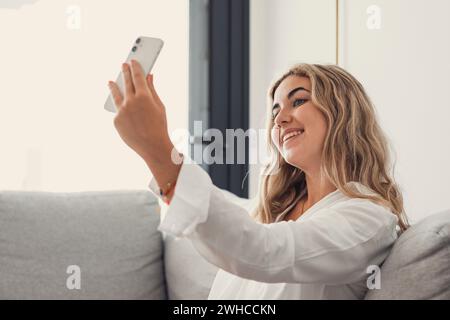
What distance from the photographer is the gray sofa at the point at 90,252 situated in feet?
5.96

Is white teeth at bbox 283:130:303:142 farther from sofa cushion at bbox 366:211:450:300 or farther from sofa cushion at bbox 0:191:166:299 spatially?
sofa cushion at bbox 0:191:166:299

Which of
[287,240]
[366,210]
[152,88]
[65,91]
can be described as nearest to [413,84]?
[366,210]

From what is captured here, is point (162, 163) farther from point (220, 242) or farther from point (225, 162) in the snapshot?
point (225, 162)

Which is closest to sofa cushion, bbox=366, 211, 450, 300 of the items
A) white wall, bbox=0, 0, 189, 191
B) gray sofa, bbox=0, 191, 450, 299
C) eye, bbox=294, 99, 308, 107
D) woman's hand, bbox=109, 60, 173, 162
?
eye, bbox=294, 99, 308, 107

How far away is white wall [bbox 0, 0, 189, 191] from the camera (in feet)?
7.63

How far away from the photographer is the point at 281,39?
2568 millimetres

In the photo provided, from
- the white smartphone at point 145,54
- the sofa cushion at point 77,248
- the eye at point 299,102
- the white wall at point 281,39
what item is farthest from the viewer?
the white wall at point 281,39

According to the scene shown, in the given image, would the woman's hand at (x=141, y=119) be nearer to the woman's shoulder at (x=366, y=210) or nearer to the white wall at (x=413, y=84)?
the woman's shoulder at (x=366, y=210)

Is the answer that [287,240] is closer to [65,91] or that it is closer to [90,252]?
[90,252]

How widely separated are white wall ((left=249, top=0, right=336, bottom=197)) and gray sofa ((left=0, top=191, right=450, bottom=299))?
80 centimetres

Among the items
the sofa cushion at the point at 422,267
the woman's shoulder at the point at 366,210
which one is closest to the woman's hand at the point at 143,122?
the woman's shoulder at the point at 366,210
